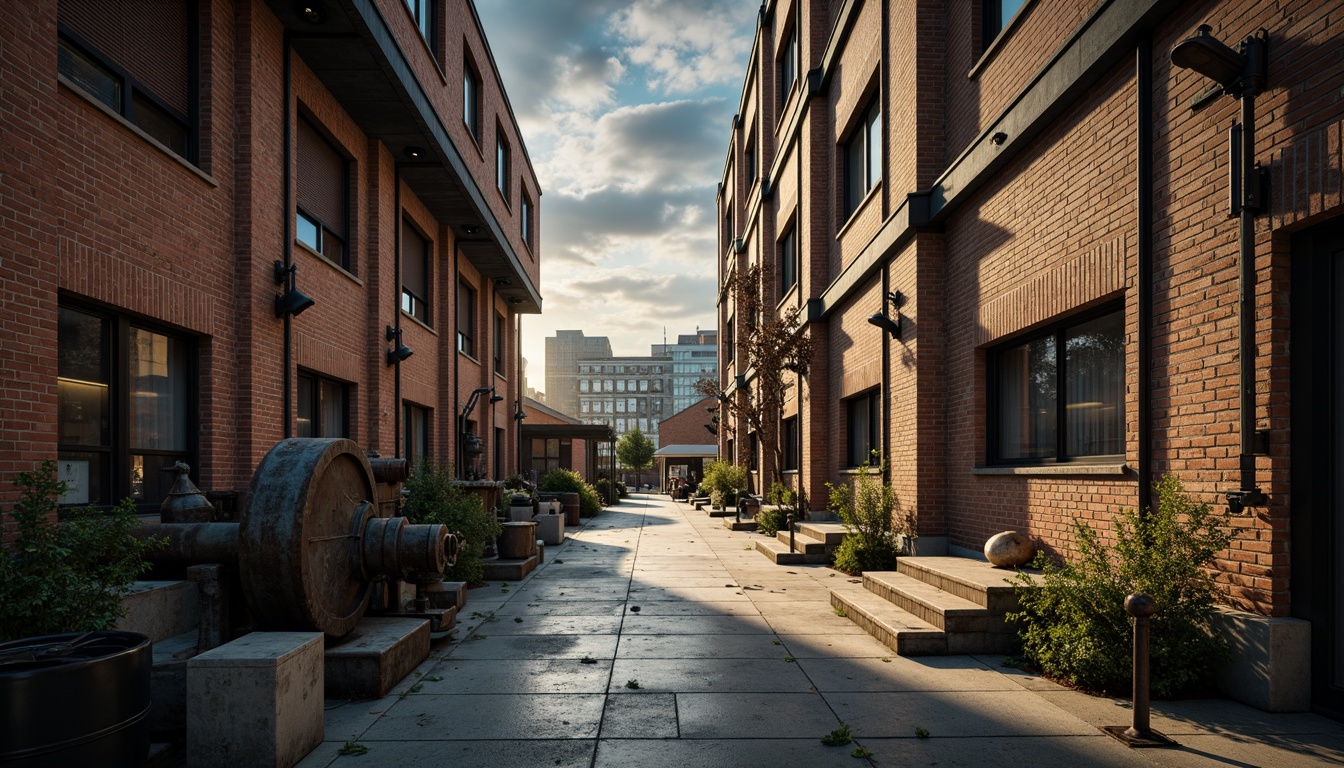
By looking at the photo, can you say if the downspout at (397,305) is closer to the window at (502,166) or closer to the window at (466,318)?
the window at (466,318)

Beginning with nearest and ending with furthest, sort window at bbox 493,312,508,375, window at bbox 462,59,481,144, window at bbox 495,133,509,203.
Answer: window at bbox 462,59,481,144
window at bbox 495,133,509,203
window at bbox 493,312,508,375

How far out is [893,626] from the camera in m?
6.81

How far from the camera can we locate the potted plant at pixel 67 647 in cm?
311

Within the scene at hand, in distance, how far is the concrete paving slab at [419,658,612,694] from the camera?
563cm

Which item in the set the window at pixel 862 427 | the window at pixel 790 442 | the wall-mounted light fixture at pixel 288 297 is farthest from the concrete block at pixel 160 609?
the window at pixel 790 442

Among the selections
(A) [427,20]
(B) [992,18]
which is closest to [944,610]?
(B) [992,18]

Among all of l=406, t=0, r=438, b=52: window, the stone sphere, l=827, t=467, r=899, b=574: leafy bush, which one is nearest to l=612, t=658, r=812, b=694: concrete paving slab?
the stone sphere

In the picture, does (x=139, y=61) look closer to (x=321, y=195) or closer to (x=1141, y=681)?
A: (x=321, y=195)

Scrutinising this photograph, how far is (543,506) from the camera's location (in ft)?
58.6

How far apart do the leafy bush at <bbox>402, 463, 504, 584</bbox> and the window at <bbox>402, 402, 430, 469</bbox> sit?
13.5 feet

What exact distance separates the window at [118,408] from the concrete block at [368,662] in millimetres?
2452

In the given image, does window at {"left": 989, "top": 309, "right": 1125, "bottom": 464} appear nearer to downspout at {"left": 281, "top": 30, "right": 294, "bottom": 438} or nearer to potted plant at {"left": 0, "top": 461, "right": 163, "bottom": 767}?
potted plant at {"left": 0, "top": 461, "right": 163, "bottom": 767}

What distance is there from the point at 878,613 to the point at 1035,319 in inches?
126

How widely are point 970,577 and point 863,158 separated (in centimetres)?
877
